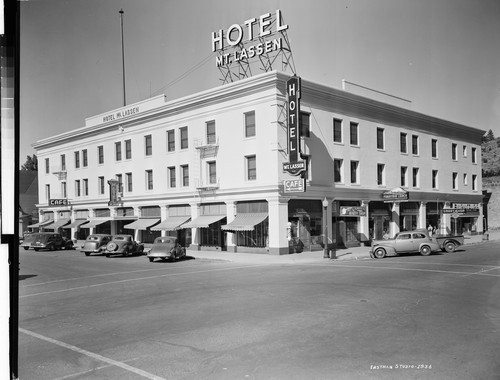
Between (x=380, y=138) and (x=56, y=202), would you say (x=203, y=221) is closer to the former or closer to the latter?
(x=56, y=202)

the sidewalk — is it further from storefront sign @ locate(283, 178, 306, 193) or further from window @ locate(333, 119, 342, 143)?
window @ locate(333, 119, 342, 143)

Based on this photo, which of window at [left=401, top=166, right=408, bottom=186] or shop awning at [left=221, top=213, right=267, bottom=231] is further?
window at [left=401, top=166, right=408, bottom=186]

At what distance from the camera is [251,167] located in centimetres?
2819

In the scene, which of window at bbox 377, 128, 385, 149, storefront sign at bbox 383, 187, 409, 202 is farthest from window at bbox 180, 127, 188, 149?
storefront sign at bbox 383, 187, 409, 202

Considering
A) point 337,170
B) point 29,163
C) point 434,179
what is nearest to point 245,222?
point 337,170

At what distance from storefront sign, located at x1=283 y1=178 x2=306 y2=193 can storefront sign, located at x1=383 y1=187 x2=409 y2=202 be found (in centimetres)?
965

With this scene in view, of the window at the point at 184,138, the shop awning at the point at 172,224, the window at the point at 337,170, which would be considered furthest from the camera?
the window at the point at 184,138

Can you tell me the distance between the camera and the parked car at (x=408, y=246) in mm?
23719

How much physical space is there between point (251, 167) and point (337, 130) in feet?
22.6

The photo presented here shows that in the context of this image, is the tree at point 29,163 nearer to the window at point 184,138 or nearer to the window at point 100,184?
the window at point 184,138

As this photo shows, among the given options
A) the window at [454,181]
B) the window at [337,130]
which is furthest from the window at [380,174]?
the window at [454,181]

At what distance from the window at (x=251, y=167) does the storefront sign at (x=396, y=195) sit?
10736 mm

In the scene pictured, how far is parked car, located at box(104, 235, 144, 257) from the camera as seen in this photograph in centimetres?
2692

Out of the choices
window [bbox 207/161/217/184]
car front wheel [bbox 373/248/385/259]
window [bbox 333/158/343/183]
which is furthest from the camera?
window [bbox 207/161/217/184]
